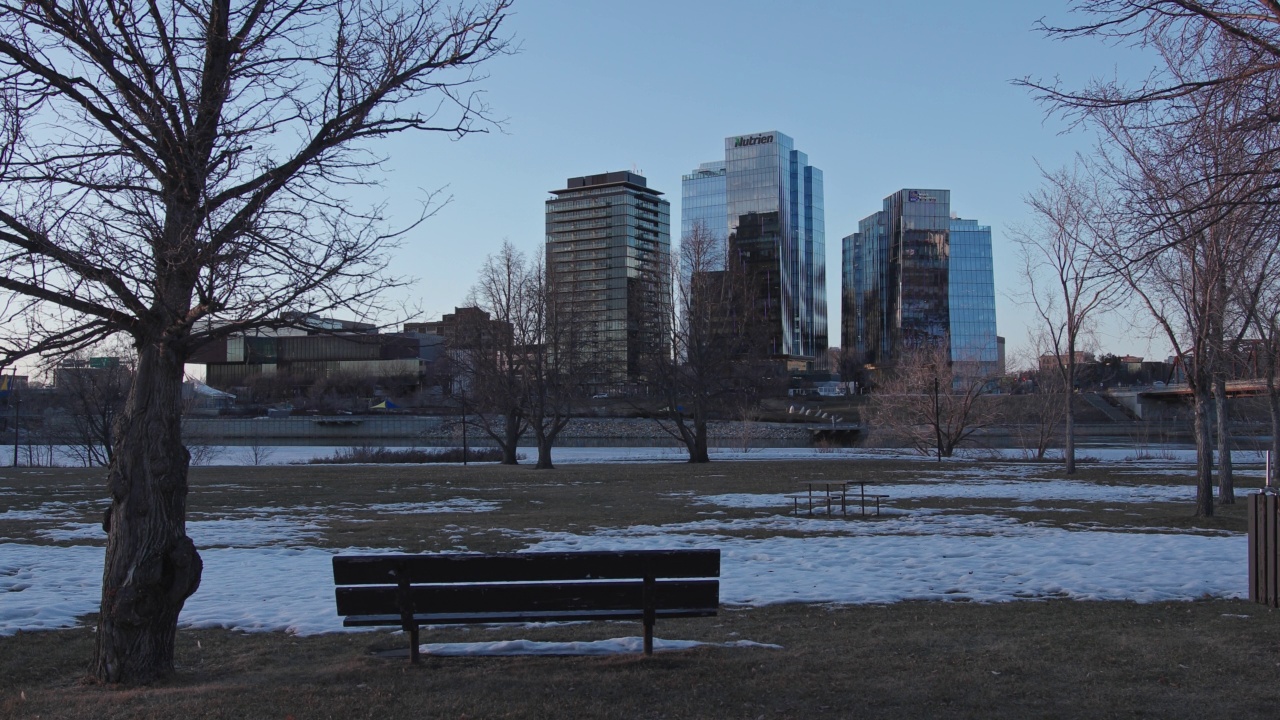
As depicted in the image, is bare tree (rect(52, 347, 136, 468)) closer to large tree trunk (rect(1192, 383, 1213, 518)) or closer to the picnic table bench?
the picnic table bench

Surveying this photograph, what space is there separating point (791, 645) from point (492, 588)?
2.31m

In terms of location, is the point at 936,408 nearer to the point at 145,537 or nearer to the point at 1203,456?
the point at 1203,456

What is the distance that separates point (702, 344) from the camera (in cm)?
4044

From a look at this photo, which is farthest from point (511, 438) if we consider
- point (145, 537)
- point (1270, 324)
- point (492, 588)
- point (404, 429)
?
point (404, 429)

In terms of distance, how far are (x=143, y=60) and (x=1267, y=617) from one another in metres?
9.43

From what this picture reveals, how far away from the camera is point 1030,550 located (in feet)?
40.2

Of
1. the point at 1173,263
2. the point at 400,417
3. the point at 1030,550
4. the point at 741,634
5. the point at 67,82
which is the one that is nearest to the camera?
the point at 67,82

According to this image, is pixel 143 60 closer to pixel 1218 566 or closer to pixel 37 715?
pixel 37 715

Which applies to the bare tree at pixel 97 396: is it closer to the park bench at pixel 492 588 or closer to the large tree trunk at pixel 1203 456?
the park bench at pixel 492 588

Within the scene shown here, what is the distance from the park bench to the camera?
242 inches

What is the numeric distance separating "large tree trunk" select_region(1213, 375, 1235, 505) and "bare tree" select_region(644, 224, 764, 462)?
2346cm

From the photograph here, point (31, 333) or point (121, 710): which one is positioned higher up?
point (31, 333)

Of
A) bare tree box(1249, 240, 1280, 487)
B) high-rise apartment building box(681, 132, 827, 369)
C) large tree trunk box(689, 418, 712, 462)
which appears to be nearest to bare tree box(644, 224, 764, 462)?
large tree trunk box(689, 418, 712, 462)

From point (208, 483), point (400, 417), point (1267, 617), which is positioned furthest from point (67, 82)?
point (400, 417)
